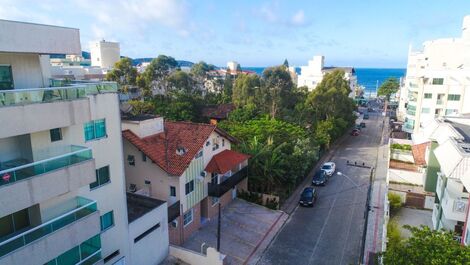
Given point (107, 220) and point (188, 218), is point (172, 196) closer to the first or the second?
point (188, 218)

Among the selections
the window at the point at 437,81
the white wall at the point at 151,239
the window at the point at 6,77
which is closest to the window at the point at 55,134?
the window at the point at 6,77

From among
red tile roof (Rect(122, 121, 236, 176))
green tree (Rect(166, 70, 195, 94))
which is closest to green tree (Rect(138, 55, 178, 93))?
green tree (Rect(166, 70, 195, 94))

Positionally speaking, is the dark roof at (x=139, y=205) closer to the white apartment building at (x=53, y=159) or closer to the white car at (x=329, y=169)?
the white apartment building at (x=53, y=159)

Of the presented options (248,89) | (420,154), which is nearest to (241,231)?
(420,154)

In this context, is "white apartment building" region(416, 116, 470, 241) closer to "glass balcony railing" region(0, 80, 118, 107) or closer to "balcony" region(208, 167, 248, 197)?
"balcony" region(208, 167, 248, 197)

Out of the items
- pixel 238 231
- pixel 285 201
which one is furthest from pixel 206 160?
pixel 285 201

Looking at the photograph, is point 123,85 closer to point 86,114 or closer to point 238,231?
point 238,231
